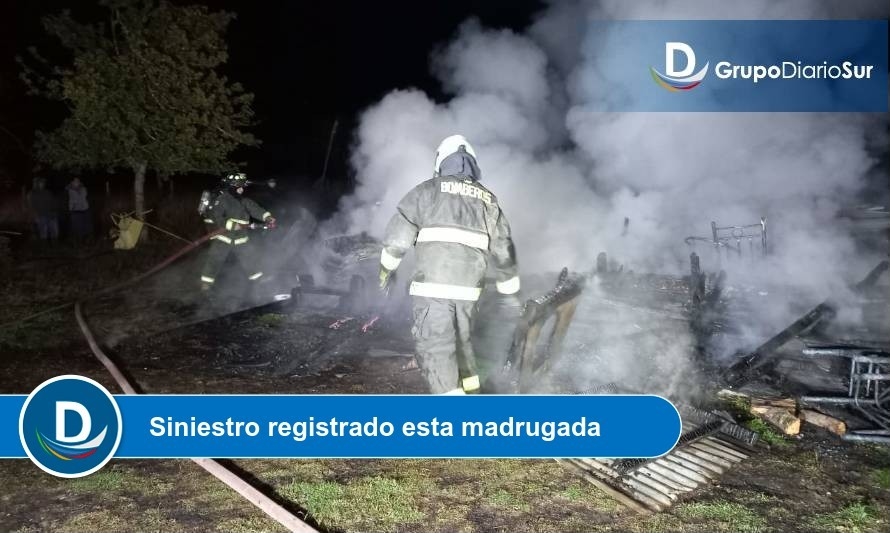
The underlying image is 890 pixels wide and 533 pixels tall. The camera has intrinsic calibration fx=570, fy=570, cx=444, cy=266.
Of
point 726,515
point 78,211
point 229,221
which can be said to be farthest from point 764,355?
point 78,211

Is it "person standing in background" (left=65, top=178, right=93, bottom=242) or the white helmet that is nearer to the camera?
the white helmet

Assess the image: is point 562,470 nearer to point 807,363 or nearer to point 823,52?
point 807,363

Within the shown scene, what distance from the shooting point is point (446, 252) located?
152 inches

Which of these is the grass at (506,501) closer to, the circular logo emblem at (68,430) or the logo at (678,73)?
the circular logo emblem at (68,430)

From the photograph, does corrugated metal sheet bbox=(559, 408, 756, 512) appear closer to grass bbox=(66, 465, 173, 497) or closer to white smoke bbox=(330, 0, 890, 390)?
grass bbox=(66, 465, 173, 497)

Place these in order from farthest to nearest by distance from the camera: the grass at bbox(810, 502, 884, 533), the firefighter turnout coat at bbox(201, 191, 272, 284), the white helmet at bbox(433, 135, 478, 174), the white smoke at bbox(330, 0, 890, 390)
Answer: the white smoke at bbox(330, 0, 890, 390), the firefighter turnout coat at bbox(201, 191, 272, 284), the white helmet at bbox(433, 135, 478, 174), the grass at bbox(810, 502, 884, 533)

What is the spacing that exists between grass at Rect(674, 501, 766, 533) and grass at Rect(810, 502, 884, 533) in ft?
1.00

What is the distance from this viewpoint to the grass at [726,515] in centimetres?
306

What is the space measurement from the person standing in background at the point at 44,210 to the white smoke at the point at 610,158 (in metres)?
7.47

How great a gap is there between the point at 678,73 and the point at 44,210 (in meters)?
13.1

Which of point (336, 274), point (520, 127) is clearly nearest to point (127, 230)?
point (336, 274)

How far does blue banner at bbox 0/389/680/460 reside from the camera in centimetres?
363

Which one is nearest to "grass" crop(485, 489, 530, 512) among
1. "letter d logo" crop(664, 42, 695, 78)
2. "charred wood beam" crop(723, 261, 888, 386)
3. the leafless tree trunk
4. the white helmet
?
the white helmet

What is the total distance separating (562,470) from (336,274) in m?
5.58
